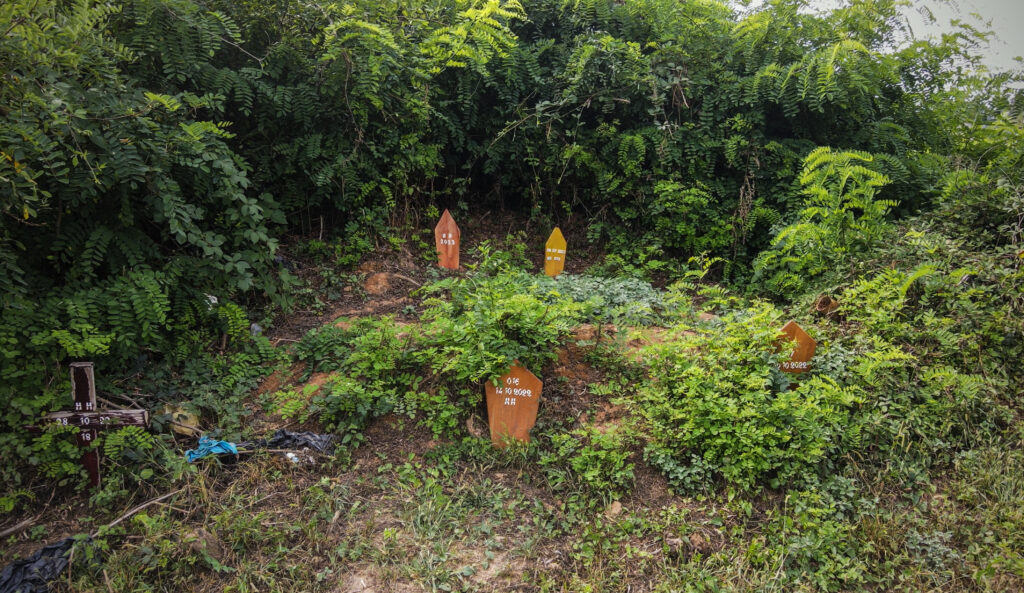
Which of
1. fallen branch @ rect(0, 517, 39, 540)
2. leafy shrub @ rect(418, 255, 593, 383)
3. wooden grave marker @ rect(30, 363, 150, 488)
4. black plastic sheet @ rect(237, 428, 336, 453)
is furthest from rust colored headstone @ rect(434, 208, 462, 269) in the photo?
fallen branch @ rect(0, 517, 39, 540)

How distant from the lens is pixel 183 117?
13.0 feet

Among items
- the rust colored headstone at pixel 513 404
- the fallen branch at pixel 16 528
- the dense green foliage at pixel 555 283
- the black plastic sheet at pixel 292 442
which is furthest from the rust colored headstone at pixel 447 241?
the fallen branch at pixel 16 528

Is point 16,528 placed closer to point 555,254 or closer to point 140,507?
point 140,507

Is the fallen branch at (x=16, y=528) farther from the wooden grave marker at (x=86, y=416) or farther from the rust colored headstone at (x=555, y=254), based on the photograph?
the rust colored headstone at (x=555, y=254)

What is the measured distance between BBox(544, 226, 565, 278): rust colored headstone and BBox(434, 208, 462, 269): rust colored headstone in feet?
2.94

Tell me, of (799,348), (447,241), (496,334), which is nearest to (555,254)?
(447,241)

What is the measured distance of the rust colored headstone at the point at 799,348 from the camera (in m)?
3.86

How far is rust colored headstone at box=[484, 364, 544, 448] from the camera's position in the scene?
3.70 metres

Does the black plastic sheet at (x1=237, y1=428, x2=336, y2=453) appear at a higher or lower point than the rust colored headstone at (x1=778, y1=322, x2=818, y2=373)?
lower

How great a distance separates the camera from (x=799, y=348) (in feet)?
12.7

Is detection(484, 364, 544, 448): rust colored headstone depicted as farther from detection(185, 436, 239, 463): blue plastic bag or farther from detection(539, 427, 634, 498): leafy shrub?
detection(185, 436, 239, 463): blue plastic bag

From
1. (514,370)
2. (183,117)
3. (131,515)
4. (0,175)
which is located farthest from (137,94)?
(514,370)

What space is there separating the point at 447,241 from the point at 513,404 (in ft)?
7.47

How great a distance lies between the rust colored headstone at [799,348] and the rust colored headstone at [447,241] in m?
3.02
